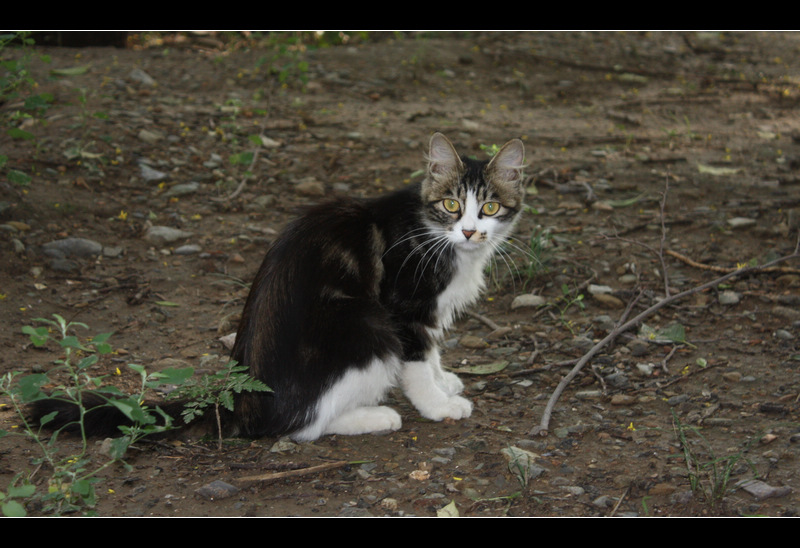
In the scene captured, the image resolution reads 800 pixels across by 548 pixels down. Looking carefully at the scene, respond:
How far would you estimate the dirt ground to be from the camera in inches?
134

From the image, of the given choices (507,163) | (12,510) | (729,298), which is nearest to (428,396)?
(507,163)

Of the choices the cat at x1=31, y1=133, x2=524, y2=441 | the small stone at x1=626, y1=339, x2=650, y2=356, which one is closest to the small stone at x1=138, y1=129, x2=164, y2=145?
the cat at x1=31, y1=133, x2=524, y2=441

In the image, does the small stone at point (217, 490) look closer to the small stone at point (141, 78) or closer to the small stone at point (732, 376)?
the small stone at point (732, 376)

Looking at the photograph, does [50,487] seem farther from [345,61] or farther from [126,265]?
[345,61]

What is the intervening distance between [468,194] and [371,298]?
0.79 m

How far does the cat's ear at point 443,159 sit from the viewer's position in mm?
4164

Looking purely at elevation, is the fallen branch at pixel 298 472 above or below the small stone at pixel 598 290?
below

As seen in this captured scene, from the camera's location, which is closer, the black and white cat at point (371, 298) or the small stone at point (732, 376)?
the black and white cat at point (371, 298)

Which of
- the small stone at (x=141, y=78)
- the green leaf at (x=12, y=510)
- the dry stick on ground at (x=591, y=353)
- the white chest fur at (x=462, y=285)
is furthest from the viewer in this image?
the small stone at (x=141, y=78)

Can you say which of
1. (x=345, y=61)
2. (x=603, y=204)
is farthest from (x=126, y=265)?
(x=345, y=61)

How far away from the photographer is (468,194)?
413 cm

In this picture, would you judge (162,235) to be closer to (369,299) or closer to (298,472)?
(369,299)

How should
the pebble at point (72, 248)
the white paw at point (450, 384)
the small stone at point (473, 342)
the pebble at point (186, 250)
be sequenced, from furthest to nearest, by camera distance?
the pebble at point (186, 250), the pebble at point (72, 248), the small stone at point (473, 342), the white paw at point (450, 384)

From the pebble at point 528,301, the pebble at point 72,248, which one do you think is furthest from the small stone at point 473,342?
the pebble at point 72,248
